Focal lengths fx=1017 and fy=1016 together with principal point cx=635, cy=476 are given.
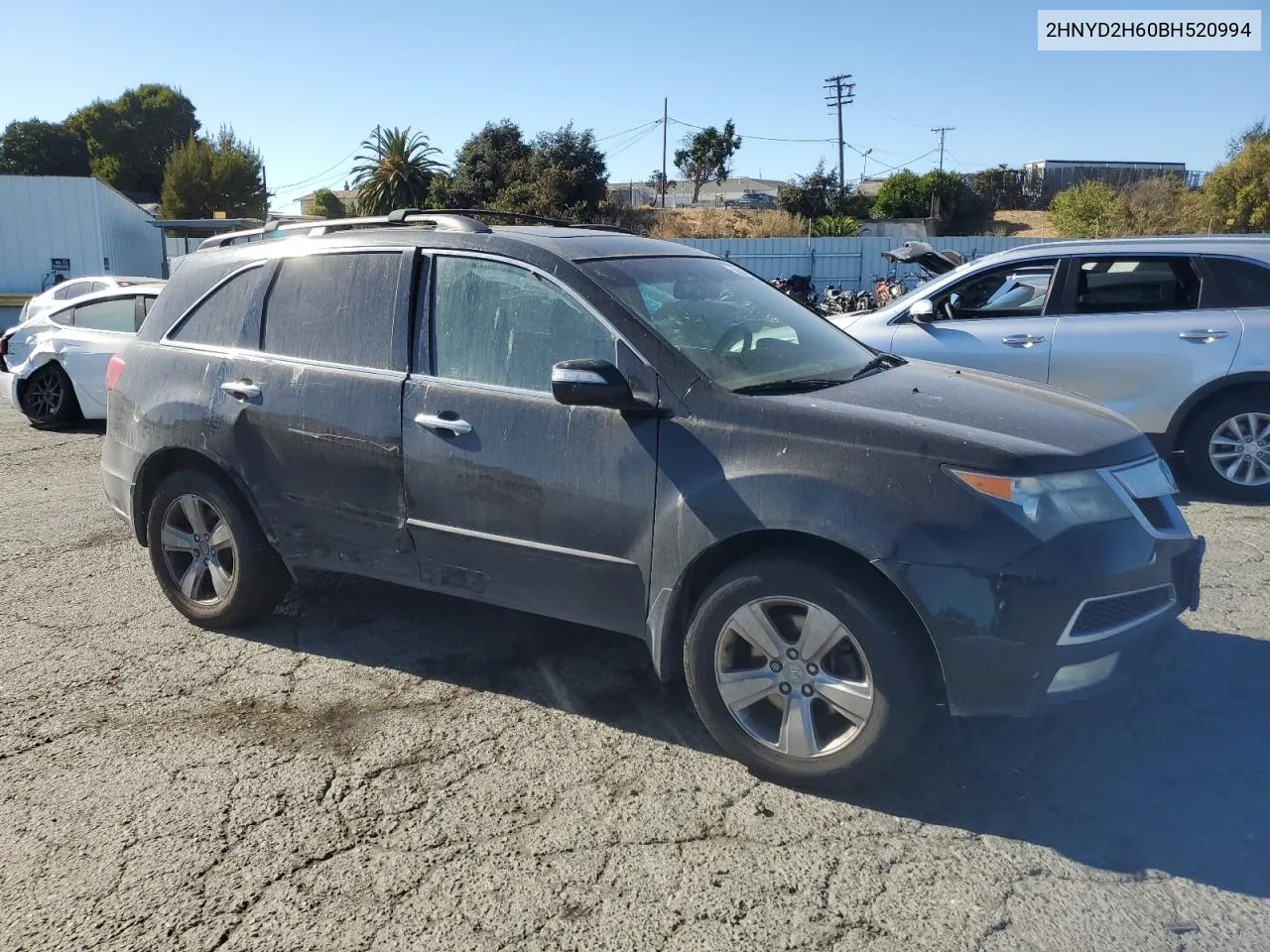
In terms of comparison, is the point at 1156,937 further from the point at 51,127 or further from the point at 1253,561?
the point at 51,127

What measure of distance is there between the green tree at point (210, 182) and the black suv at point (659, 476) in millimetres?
56751

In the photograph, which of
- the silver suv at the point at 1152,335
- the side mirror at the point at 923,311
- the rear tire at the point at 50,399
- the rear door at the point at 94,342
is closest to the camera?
the silver suv at the point at 1152,335

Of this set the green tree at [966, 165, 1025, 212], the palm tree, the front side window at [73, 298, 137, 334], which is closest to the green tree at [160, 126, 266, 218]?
the palm tree

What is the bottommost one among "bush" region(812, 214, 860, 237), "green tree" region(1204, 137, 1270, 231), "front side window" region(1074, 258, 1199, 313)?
"front side window" region(1074, 258, 1199, 313)

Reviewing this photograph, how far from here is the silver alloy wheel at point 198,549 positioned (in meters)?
4.61

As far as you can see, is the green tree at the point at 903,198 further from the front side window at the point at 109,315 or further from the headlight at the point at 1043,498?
the headlight at the point at 1043,498

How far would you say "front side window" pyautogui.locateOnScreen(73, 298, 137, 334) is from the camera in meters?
10.5

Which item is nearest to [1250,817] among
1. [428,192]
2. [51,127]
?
[428,192]

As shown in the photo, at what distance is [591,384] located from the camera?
342 cm

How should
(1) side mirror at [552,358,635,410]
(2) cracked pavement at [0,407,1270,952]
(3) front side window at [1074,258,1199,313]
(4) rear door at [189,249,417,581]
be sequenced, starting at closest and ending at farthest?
(2) cracked pavement at [0,407,1270,952], (1) side mirror at [552,358,635,410], (4) rear door at [189,249,417,581], (3) front side window at [1074,258,1199,313]

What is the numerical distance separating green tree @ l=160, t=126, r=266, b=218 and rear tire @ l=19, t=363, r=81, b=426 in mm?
49380

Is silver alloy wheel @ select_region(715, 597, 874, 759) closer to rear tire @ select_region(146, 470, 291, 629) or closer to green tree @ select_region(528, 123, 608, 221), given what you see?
rear tire @ select_region(146, 470, 291, 629)

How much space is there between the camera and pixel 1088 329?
7.24m

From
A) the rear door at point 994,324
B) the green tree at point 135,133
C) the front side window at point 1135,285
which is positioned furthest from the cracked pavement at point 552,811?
the green tree at point 135,133
